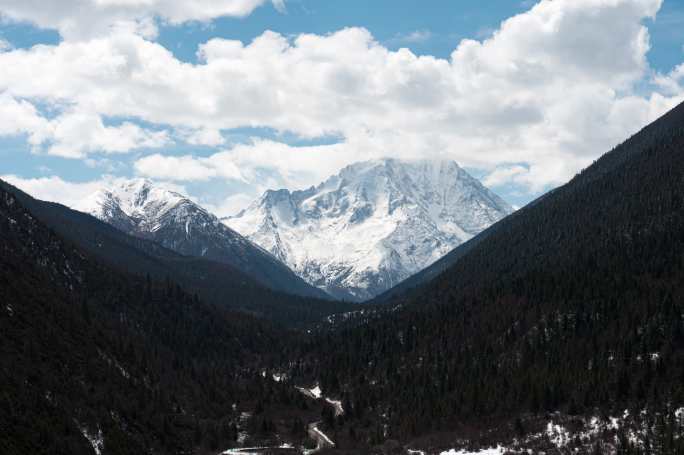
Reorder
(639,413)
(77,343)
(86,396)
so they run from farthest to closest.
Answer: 1. (77,343)
2. (86,396)
3. (639,413)

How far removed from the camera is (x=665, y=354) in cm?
16750

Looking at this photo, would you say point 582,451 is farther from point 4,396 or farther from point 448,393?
point 4,396

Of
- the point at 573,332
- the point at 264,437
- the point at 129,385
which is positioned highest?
the point at 573,332

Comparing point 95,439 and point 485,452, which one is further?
point 485,452

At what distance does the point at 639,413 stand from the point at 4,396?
372 ft

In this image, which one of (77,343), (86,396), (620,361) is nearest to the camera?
(86,396)

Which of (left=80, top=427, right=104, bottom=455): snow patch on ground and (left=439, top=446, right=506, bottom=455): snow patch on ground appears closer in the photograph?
(left=80, top=427, right=104, bottom=455): snow patch on ground

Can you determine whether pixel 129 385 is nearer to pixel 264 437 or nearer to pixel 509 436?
pixel 264 437

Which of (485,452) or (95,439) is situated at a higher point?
(95,439)

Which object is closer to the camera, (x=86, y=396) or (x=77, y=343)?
(x=86, y=396)

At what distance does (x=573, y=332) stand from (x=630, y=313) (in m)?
15.0

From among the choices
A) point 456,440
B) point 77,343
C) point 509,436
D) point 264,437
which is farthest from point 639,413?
point 77,343

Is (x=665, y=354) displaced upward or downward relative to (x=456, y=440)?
upward

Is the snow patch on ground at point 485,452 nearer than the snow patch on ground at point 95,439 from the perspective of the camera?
No
